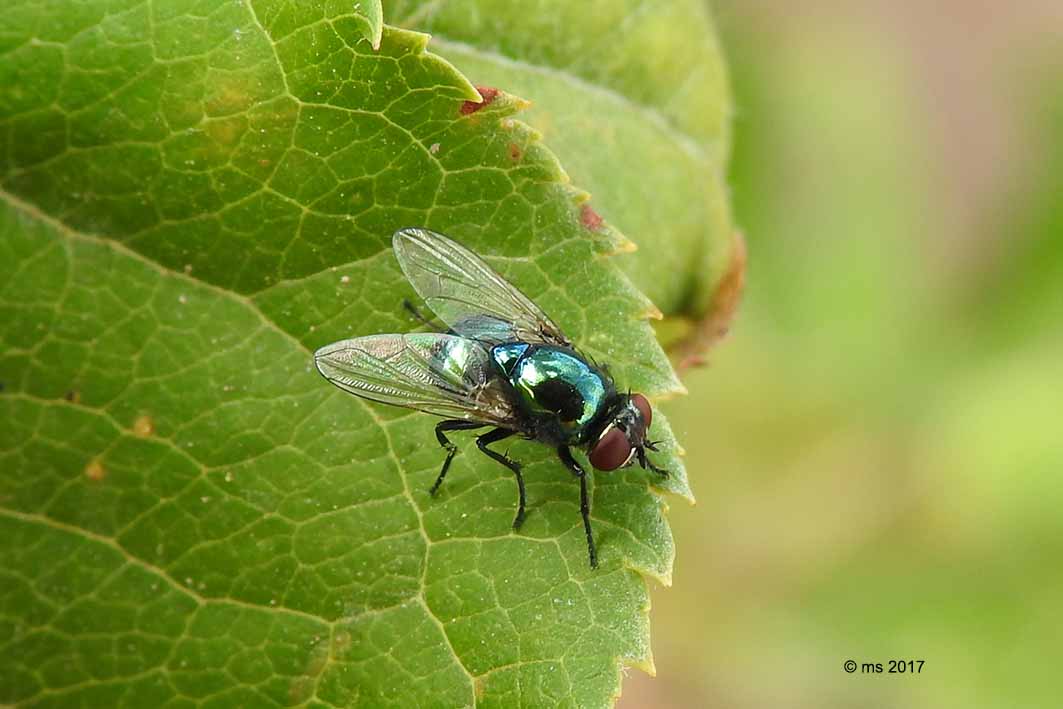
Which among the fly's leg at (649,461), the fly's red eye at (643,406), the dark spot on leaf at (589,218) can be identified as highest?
the dark spot on leaf at (589,218)

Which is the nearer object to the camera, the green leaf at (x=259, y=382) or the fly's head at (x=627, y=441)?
the green leaf at (x=259, y=382)

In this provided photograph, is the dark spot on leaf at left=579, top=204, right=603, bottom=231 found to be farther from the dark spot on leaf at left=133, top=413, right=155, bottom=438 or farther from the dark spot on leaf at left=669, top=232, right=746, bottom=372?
the dark spot on leaf at left=133, top=413, right=155, bottom=438

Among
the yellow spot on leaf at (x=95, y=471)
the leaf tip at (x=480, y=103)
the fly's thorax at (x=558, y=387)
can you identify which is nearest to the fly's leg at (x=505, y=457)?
the fly's thorax at (x=558, y=387)

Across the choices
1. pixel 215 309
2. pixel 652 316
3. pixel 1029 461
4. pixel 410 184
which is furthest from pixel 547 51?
pixel 1029 461

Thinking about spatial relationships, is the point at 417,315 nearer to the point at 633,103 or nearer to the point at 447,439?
the point at 447,439

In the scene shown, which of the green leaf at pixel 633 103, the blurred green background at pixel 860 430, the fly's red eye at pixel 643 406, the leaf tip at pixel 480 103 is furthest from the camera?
the blurred green background at pixel 860 430

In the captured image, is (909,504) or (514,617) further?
(909,504)

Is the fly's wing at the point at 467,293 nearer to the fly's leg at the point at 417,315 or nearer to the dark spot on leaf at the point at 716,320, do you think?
the fly's leg at the point at 417,315

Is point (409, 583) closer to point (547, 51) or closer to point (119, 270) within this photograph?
point (119, 270)

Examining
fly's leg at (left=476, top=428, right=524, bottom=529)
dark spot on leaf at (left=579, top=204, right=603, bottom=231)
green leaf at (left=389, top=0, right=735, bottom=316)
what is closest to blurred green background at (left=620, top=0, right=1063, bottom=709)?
green leaf at (left=389, top=0, right=735, bottom=316)
